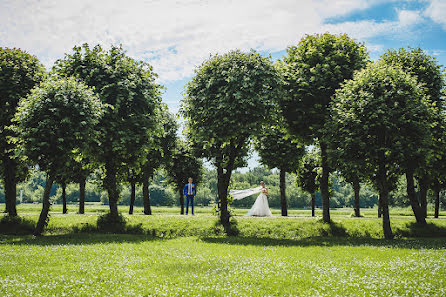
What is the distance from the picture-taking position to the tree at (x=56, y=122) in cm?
2053

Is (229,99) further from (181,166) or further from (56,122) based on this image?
(181,166)

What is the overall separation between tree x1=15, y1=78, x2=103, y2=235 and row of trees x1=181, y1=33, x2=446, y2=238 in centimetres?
755

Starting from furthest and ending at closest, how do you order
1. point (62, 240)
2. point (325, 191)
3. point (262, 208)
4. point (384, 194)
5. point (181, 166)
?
point (181, 166) < point (262, 208) < point (325, 191) < point (384, 194) < point (62, 240)

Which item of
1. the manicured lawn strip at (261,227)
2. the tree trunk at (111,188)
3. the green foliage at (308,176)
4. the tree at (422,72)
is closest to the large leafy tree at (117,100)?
the tree trunk at (111,188)

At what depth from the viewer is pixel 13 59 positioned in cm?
2738

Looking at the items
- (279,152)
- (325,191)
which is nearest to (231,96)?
(325,191)

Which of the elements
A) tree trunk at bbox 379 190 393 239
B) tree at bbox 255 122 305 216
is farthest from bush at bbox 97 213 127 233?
tree trunk at bbox 379 190 393 239

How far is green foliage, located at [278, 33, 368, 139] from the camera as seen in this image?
82.9 ft

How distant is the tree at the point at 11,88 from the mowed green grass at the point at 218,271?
1425 cm

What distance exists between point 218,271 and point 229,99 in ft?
44.7

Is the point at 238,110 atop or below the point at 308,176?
atop

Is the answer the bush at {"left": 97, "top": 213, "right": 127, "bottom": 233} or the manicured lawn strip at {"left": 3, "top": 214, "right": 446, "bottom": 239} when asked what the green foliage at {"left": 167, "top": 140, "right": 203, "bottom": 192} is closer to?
the manicured lawn strip at {"left": 3, "top": 214, "right": 446, "bottom": 239}

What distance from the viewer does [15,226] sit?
82.9 feet

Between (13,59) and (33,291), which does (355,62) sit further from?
(13,59)
